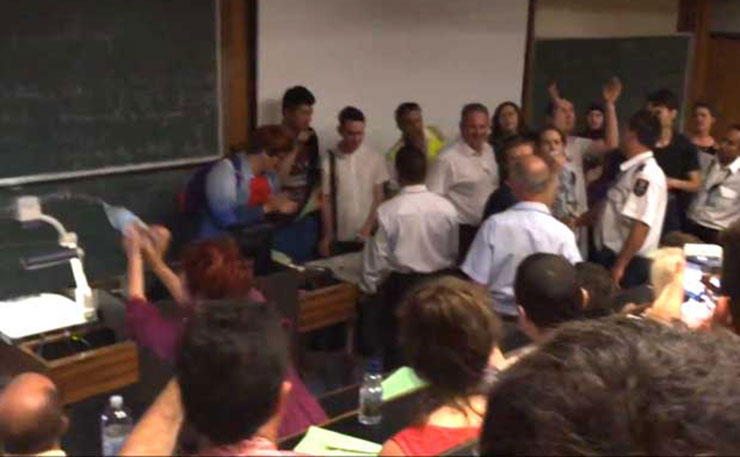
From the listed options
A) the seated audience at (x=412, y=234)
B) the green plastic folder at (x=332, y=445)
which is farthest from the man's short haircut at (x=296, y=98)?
the green plastic folder at (x=332, y=445)

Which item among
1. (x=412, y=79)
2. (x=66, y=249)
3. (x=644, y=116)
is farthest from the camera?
(x=412, y=79)

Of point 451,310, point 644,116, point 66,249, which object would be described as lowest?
point 66,249

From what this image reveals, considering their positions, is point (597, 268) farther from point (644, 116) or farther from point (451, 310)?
point (644, 116)

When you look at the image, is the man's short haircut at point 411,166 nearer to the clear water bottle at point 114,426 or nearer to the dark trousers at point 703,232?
the clear water bottle at point 114,426

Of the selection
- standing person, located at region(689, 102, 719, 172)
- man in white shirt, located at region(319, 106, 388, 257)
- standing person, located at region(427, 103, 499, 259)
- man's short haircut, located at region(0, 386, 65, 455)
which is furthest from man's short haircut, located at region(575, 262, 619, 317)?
standing person, located at region(689, 102, 719, 172)

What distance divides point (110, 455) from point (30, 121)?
225 cm

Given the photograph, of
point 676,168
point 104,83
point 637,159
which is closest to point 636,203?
point 637,159

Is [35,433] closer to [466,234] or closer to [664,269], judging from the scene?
[664,269]

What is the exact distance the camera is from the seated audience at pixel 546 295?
2.51m

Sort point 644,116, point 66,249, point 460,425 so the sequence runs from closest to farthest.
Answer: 1. point 460,425
2. point 66,249
3. point 644,116

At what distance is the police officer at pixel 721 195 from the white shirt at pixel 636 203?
83 centimetres

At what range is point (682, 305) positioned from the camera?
8.56 ft

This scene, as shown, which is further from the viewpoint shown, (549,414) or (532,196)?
(532,196)

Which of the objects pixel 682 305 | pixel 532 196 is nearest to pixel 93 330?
pixel 532 196
